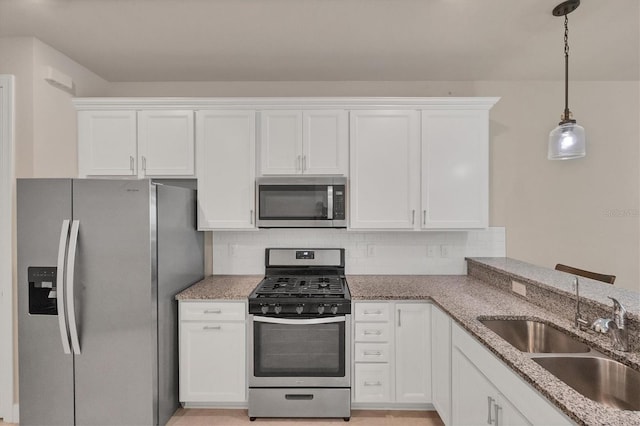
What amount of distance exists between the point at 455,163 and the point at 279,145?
1.47 metres

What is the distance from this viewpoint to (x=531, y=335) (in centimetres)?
184

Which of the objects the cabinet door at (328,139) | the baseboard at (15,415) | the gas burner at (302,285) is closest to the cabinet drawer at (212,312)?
the gas burner at (302,285)

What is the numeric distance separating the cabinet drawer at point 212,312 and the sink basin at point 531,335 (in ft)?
5.27

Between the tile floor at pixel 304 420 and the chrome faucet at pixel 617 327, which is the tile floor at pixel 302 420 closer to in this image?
the tile floor at pixel 304 420

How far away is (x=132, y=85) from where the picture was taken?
10.2ft

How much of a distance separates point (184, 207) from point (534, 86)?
3319 millimetres

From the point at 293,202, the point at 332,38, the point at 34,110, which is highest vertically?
the point at 332,38

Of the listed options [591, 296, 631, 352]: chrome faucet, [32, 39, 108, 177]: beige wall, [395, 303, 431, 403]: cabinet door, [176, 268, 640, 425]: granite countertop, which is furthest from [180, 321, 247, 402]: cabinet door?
[591, 296, 631, 352]: chrome faucet

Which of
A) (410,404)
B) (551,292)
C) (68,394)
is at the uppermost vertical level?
(551,292)

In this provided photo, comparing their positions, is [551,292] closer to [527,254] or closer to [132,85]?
[527,254]

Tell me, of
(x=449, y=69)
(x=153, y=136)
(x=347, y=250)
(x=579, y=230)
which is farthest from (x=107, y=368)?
(x=579, y=230)

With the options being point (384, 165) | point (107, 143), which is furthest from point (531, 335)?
point (107, 143)

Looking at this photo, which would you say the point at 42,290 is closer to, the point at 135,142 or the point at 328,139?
the point at 135,142

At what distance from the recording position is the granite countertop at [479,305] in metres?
1.01
